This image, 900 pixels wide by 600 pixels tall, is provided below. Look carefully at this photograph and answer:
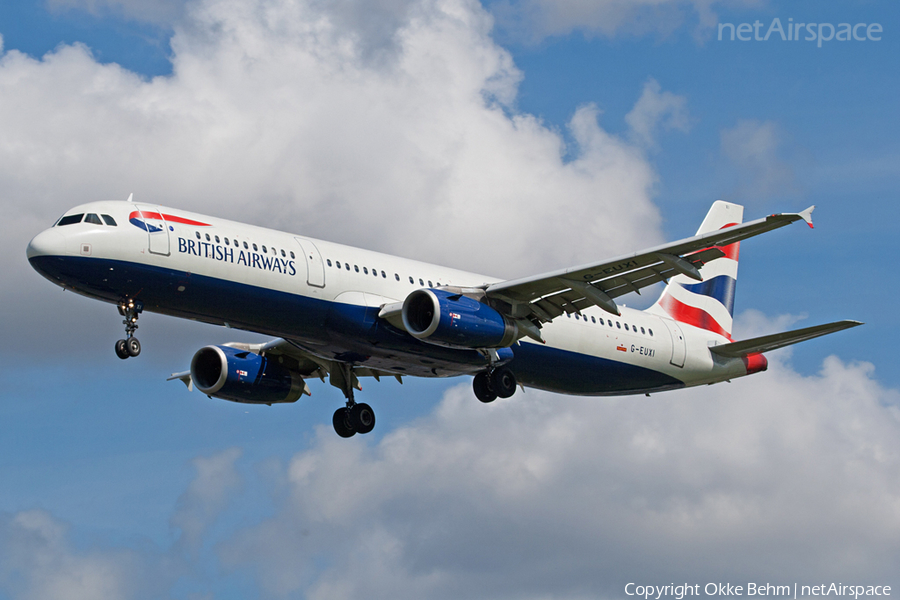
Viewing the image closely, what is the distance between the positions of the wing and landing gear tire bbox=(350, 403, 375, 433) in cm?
822

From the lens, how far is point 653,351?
139 feet

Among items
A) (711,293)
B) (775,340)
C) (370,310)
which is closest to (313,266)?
(370,310)

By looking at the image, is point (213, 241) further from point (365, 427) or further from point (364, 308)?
point (365, 427)

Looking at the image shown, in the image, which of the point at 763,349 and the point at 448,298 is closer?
the point at 448,298

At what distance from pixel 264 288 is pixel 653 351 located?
628 inches

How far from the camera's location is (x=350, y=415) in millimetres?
41938

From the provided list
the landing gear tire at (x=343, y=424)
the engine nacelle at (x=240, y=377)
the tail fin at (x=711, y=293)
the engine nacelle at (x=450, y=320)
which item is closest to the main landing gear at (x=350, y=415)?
the landing gear tire at (x=343, y=424)

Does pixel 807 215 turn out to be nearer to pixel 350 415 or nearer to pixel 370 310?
pixel 370 310

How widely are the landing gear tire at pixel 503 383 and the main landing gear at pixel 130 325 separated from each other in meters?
11.6

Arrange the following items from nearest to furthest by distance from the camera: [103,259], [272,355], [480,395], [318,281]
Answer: [103,259]
[318,281]
[480,395]
[272,355]

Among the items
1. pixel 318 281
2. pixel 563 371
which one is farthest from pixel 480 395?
pixel 318 281

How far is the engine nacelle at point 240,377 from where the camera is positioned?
40.9 meters

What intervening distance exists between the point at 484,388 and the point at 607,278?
5.72 metres

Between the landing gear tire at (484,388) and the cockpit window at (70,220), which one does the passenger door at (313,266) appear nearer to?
the cockpit window at (70,220)
